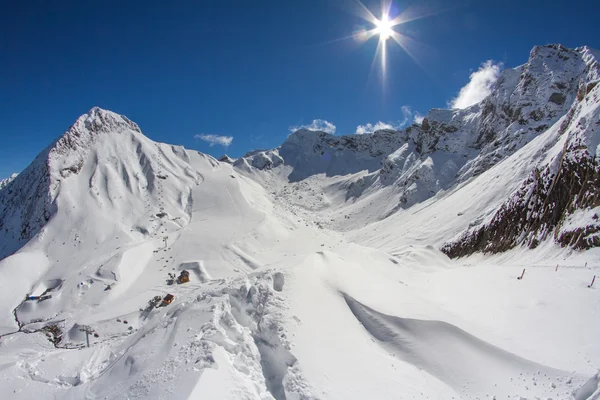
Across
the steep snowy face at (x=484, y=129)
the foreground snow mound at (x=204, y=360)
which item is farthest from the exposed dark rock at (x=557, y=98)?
the foreground snow mound at (x=204, y=360)

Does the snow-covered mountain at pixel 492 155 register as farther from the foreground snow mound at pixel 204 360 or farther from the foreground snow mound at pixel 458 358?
the foreground snow mound at pixel 204 360

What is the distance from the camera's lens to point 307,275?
1802cm

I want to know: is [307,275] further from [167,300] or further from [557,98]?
[557,98]

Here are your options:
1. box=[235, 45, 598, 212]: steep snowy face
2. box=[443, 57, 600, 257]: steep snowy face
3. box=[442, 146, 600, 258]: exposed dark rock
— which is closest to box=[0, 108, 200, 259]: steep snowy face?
box=[442, 146, 600, 258]: exposed dark rock

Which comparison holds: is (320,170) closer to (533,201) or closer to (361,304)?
(533,201)

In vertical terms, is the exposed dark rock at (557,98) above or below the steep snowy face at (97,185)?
above

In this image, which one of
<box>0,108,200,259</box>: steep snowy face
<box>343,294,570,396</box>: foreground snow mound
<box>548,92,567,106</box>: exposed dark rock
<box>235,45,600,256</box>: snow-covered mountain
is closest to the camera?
<box>343,294,570,396</box>: foreground snow mound

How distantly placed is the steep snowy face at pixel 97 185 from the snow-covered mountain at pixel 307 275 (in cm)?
50

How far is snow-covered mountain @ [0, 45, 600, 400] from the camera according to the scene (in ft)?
37.7

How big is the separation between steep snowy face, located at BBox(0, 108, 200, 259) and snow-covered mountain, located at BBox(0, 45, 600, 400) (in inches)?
19.5

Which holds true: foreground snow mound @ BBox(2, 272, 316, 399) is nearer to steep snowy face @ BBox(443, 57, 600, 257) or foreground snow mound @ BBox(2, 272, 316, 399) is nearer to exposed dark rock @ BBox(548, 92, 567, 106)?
steep snowy face @ BBox(443, 57, 600, 257)

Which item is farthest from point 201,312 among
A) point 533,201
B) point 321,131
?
point 321,131

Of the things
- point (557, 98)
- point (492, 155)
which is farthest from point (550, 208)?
point (557, 98)

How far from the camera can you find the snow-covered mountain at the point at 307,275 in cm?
1148
